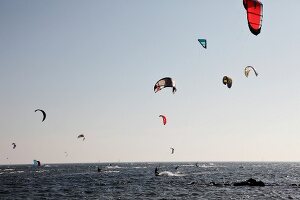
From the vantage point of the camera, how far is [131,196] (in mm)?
40594

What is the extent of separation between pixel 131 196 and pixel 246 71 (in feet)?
49.6

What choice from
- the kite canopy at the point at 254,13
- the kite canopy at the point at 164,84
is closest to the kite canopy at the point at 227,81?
the kite canopy at the point at 164,84

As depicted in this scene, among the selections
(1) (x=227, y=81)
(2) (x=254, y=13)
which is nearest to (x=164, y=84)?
(1) (x=227, y=81)

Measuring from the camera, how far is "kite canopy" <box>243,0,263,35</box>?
19.5 m

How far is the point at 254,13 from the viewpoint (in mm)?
19969

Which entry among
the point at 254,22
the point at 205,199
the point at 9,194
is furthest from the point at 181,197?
the point at 254,22

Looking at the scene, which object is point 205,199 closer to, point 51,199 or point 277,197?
point 277,197

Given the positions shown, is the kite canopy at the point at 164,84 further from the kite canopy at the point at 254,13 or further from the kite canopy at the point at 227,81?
the kite canopy at the point at 254,13

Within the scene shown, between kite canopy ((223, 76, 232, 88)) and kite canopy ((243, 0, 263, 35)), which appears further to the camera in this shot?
kite canopy ((223, 76, 232, 88))

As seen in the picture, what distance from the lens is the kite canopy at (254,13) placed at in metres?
19.5

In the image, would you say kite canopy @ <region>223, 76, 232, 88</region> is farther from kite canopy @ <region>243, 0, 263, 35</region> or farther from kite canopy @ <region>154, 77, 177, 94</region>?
kite canopy @ <region>243, 0, 263, 35</region>

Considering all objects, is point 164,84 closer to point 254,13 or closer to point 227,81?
point 227,81

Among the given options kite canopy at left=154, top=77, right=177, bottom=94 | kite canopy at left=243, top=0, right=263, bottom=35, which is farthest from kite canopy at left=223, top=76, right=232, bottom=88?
kite canopy at left=243, top=0, right=263, bottom=35

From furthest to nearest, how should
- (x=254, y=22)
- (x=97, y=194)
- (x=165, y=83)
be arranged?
(x=97, y=194)
(x=165, y=83)
(x=254, y=22)
